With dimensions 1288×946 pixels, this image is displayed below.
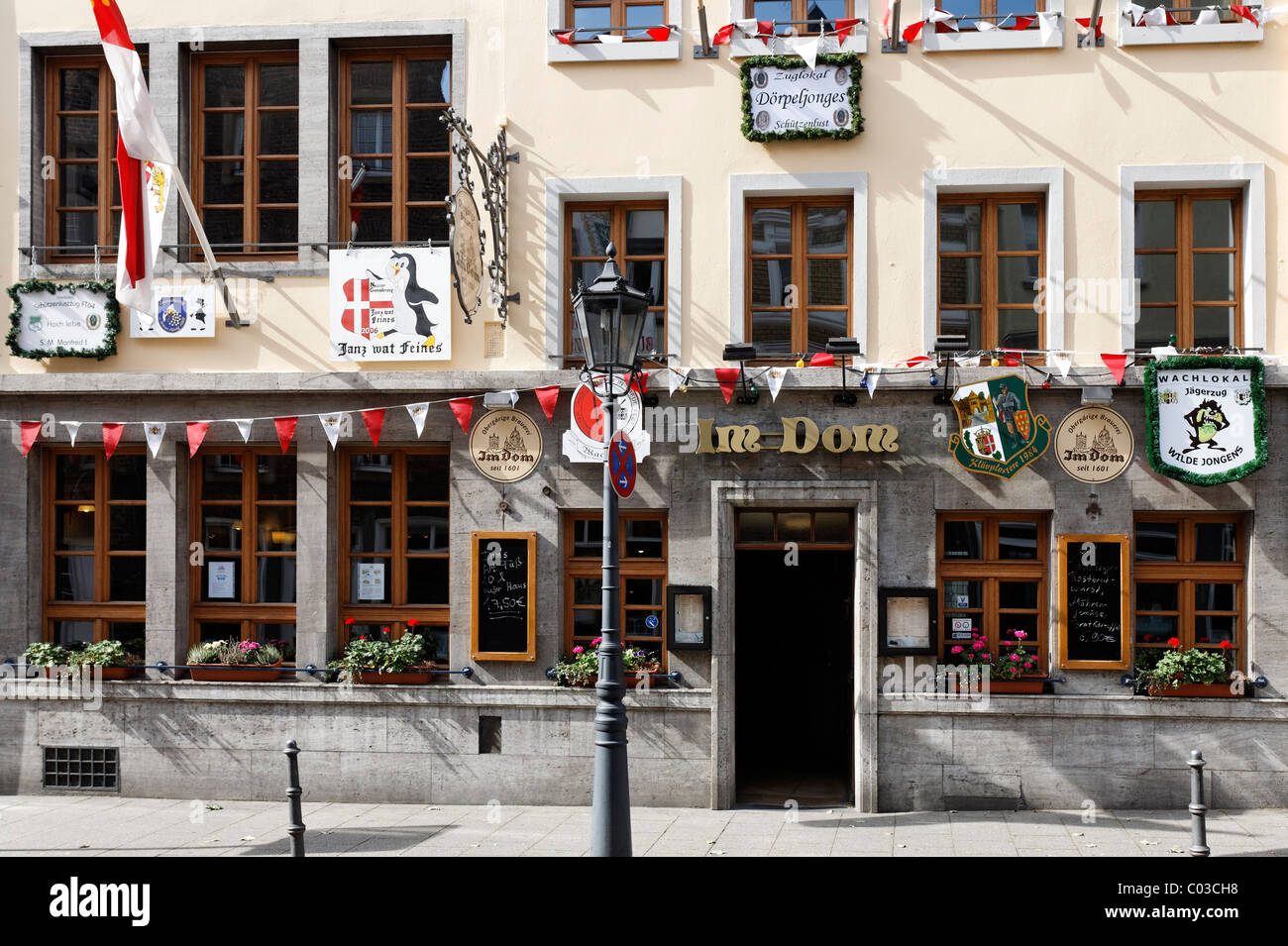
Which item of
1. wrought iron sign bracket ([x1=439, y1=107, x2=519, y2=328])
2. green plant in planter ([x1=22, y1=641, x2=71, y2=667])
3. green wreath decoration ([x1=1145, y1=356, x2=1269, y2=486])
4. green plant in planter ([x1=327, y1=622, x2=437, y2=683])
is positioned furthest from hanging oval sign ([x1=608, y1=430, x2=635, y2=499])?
green plant in planter ([x1=22, y1=641, x2=71, y2=667])

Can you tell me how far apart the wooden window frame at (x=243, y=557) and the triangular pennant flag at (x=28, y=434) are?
5.35ft

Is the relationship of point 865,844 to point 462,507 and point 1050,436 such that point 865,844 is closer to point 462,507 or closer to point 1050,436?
point 1050,436

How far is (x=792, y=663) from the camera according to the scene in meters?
15.1

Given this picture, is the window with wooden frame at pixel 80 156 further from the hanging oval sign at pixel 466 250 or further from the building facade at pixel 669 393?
the hanging oval sign at pixel 466 250

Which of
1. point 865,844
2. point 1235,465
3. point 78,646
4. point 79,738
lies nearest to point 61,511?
point 78,646

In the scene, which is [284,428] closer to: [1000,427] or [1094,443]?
[1000,427]

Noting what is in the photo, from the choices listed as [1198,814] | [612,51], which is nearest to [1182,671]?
[1198,814]

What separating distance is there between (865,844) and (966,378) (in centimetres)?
463

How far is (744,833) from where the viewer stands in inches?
439

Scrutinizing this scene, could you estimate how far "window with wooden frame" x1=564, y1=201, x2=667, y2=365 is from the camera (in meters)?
12.7

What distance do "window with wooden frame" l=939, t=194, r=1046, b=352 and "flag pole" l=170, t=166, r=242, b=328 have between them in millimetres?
7408

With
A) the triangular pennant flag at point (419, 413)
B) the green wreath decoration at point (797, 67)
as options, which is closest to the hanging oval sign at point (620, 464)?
the triangular pennant flag at point (419, 413)

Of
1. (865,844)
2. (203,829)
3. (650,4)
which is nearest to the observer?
(865,844)

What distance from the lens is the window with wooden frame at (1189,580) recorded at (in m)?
12.0
